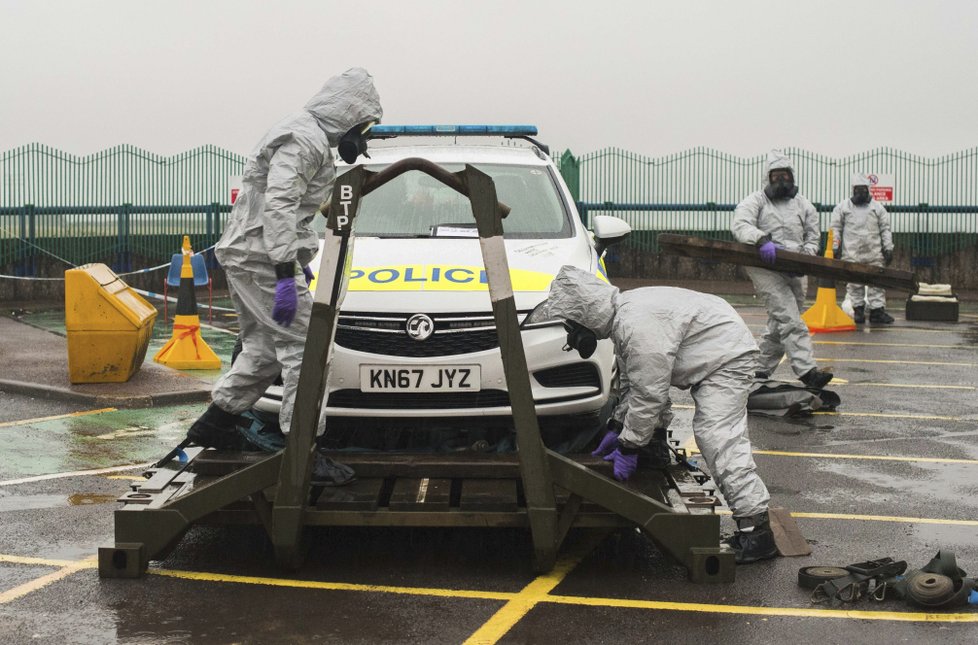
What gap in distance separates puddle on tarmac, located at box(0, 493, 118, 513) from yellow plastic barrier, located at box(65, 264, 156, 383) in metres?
3.69

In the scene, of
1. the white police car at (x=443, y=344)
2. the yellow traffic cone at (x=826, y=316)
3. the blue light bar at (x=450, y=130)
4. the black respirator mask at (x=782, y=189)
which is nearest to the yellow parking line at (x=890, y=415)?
the black respirator mask at (x=782, y=189)

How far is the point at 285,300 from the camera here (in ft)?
20.5

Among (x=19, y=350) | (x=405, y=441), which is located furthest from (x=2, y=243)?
(x=405, y=441)

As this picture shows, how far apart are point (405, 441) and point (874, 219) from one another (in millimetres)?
12308

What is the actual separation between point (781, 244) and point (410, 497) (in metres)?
6.14

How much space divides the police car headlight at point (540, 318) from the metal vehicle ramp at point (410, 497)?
57cm

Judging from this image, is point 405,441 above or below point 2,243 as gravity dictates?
below

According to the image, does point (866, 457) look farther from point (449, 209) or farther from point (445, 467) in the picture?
point (445, 467)

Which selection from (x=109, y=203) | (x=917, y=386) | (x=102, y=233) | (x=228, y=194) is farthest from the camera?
(x=228, y=194)

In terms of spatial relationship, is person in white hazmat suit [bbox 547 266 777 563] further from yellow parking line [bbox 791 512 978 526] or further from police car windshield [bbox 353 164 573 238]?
police car windshield [bbox 353 164 573 238]

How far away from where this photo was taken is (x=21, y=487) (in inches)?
302

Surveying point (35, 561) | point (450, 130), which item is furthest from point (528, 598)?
point (450, 130)

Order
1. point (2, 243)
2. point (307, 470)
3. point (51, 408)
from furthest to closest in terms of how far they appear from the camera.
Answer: point (2, 243), point (51, 408), point (307, 470)

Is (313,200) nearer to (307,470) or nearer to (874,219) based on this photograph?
(307,470)
